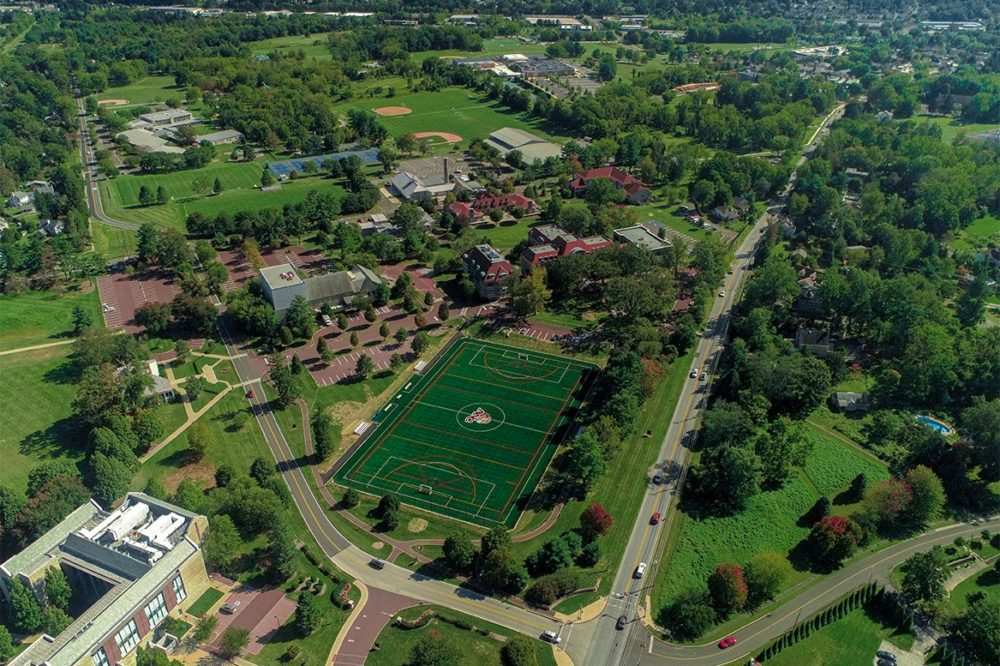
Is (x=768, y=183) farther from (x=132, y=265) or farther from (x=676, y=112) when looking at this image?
(x=132, y=265)

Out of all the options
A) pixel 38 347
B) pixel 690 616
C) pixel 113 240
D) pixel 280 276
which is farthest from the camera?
pixel 113 240

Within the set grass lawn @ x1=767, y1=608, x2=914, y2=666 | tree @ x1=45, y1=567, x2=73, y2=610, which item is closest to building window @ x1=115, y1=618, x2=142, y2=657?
tree @ x1=45, y1=567, x2=73, y2=610

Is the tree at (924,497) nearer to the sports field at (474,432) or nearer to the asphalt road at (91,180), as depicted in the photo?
the sports field at (474,432)

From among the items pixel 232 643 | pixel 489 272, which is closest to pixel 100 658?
pixel 232 643

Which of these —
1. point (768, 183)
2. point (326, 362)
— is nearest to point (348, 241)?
point (326, 362)

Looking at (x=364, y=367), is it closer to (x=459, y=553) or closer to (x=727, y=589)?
(x=459, y=553)

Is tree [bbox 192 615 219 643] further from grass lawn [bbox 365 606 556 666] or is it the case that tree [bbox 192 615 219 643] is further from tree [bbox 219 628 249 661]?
grass lawn [bbox 365 606 556 666]
